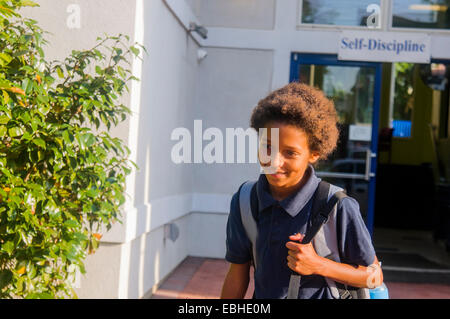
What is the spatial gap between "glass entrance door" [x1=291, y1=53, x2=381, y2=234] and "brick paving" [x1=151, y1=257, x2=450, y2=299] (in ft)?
3.91

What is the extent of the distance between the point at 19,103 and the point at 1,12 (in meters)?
0.45

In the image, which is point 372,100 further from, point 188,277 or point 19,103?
point 19,103

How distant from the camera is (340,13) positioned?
8.06 metres

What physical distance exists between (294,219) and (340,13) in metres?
6.52

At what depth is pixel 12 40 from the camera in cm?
331

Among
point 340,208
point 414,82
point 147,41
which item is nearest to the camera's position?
point 340,208

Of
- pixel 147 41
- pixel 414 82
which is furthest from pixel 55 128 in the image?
pixel 414 82

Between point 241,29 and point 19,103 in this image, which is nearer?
point 19,103

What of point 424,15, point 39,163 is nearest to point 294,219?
point 39,163

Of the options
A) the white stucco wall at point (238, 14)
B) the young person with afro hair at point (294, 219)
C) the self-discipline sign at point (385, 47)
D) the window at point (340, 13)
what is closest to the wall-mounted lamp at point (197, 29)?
the white stucco wall at point (238, 14)

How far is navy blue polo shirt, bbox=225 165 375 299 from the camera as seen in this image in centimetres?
193

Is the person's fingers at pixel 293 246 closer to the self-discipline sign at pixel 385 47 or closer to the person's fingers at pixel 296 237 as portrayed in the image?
the person's fingers at pixel 296 237
